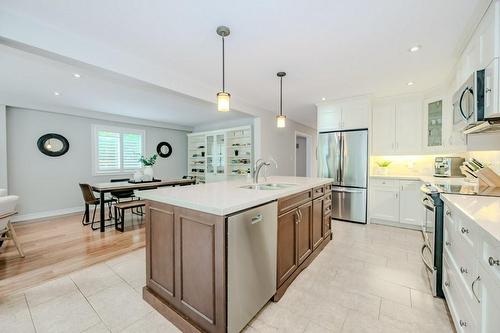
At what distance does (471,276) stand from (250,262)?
1243 mm

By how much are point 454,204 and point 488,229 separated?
25.0 inches

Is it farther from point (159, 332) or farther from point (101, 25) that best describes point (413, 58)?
point (159, 332)

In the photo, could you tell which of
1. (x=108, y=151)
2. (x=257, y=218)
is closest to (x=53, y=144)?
(x=108, y=151)

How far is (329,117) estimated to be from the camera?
4328mm

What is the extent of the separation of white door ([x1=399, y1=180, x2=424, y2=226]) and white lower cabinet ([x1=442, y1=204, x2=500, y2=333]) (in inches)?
87.5

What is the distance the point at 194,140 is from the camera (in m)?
7.03

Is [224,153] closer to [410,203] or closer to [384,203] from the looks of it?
[384,203]

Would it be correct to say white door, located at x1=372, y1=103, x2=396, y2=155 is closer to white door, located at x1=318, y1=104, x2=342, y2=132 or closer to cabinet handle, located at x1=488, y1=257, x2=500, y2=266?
white door, located at x1=318, y1=104, x2=342, y2=132

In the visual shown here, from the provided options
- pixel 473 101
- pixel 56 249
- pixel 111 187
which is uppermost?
pixel 473 101

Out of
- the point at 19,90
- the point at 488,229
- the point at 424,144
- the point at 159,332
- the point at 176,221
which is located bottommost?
the point at 159,332

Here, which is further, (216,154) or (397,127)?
(216,154)

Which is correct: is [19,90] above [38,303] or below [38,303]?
above

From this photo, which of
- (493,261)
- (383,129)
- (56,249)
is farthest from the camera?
(383,129)

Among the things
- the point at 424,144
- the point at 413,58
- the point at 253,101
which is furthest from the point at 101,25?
the point at 424,144
